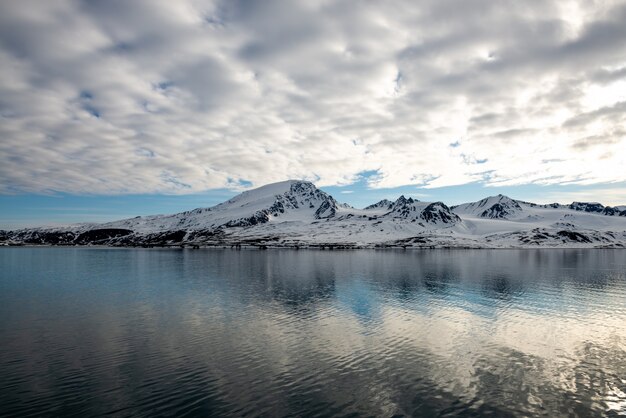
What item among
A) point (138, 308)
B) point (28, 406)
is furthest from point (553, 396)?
point (138, 308)

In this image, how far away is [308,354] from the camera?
124ft

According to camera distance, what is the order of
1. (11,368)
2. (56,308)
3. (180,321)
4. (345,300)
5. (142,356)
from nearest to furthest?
1. (11,368)
2. (142,356)
3. (180,321)
4. (56,308)
5. (345,300)

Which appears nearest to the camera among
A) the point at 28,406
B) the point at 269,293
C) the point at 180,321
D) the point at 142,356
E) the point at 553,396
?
the point at 28,406

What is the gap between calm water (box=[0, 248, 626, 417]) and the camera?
27.3 metres

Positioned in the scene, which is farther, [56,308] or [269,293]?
[269,293]

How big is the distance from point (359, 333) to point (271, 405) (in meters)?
21.1

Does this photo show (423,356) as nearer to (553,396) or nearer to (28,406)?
(553,396)

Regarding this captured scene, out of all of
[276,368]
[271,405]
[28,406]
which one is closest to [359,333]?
[276,368]

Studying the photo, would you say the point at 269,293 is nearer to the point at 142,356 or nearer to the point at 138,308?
the point at 138,308

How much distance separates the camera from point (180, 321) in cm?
5062

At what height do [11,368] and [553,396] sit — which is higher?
[11,368]

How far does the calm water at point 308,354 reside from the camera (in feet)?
89.6

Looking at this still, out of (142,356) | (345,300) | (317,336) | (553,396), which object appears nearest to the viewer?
(553,396)

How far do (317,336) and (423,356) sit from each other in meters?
12.1
